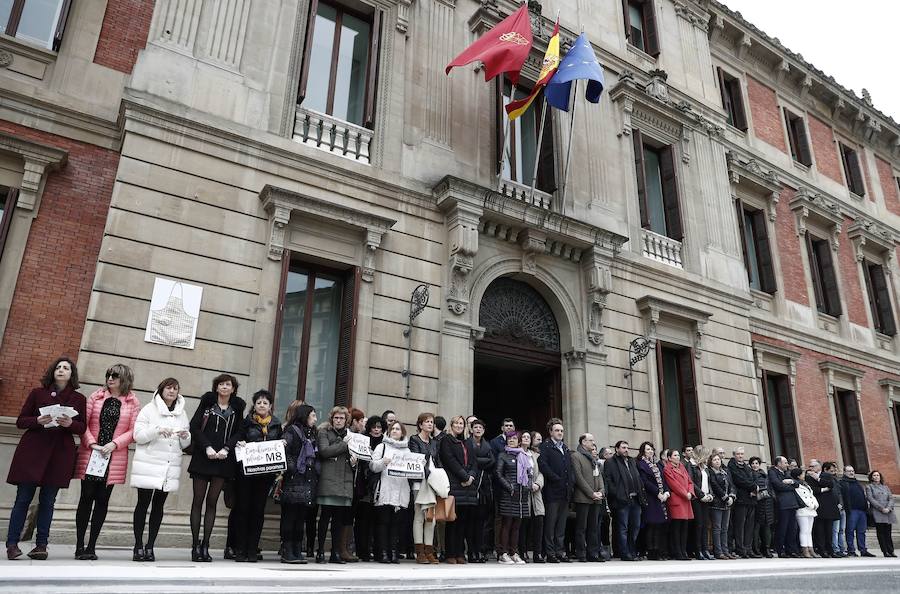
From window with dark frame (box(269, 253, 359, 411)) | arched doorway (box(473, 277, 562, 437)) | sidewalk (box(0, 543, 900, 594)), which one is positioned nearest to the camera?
sidewalk (box(0, 543, 900, 594))

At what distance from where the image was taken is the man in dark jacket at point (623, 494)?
9.29 meters

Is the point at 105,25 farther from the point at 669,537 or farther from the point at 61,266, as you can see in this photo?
the point at 669,537

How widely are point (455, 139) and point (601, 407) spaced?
18.8 ft

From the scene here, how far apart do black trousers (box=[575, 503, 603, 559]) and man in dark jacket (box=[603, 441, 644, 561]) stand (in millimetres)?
371

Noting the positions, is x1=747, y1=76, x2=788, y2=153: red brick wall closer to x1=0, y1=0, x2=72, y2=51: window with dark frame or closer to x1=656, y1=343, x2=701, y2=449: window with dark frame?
x1=656, y1=343, x2=701, y2=449: window with dark frame

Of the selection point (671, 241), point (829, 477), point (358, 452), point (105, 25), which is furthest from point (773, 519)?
point (105, 25)

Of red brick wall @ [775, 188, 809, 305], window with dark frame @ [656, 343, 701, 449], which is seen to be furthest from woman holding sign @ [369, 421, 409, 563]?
red brick wall @ [775, 188, 809, 305]

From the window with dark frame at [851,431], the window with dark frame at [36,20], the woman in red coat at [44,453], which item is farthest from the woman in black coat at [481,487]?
the window with dark frame at [851,431]

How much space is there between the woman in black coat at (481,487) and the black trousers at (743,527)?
508 cm

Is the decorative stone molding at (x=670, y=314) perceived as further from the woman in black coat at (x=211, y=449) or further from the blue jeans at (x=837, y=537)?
the woman in black coat at (x=211, y=449)

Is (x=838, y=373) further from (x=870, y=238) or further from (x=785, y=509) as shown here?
(x=785, y=509)

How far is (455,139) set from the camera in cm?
1188

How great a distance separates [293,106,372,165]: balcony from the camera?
1037 centimetres

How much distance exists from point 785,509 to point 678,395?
3211 millimetres
